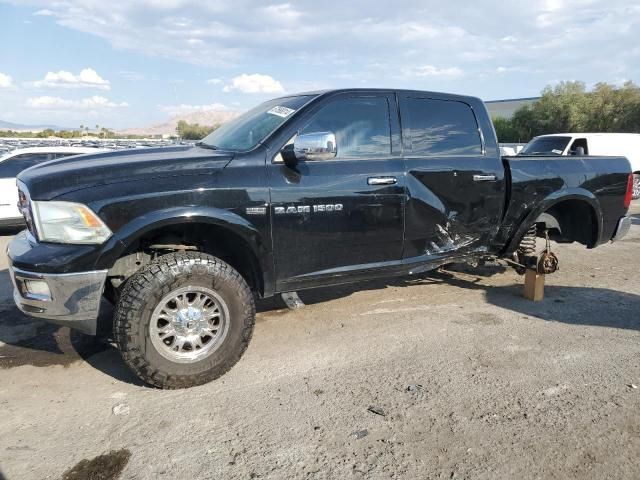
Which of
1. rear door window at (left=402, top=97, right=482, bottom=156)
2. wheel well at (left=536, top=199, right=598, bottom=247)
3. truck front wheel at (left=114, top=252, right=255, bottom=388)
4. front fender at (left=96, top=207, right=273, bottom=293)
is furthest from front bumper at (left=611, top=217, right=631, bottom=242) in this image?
truck front wheel at (left=114, top=252, right=255, bottom=388)

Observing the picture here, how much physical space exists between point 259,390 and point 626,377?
2529mm

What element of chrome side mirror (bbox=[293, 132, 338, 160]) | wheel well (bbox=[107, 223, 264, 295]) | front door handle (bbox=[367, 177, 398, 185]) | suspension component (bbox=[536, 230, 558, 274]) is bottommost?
suspension component (bbox=[536, 230, 558, 274])

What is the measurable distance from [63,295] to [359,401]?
6.34 feet

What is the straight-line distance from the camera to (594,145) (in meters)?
12.9

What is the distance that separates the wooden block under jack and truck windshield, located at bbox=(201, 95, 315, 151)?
114 inches

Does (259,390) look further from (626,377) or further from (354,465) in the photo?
(626,377)

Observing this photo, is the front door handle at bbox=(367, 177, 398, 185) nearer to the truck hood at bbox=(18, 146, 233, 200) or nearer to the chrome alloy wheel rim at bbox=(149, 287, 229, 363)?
the truck hood at bbox=(18, 146, 233, 200)

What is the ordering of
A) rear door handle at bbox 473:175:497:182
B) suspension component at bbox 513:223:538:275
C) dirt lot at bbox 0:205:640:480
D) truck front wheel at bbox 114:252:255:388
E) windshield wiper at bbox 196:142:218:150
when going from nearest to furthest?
dirt lot at bbox 0:205:640:480
truck front wheel at bbox 114:252:255:388
windshield wiper at bbox 196:142:218:150
rear door handle at bbox 473:175:497:182
suspension component at bbox 513:223:538:275

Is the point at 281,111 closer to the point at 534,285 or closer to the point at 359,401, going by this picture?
the point at 359,401

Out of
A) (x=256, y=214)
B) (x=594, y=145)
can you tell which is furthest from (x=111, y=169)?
(x=594, y=145)

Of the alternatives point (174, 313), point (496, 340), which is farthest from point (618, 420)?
point (174, 313)

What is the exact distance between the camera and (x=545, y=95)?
1432 inches

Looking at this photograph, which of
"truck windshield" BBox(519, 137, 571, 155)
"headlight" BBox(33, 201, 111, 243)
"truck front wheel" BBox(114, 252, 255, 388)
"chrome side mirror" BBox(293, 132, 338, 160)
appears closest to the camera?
"headlight" BBox(33, 201, 111, 243)

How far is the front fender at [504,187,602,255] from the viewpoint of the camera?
15.0 ft
